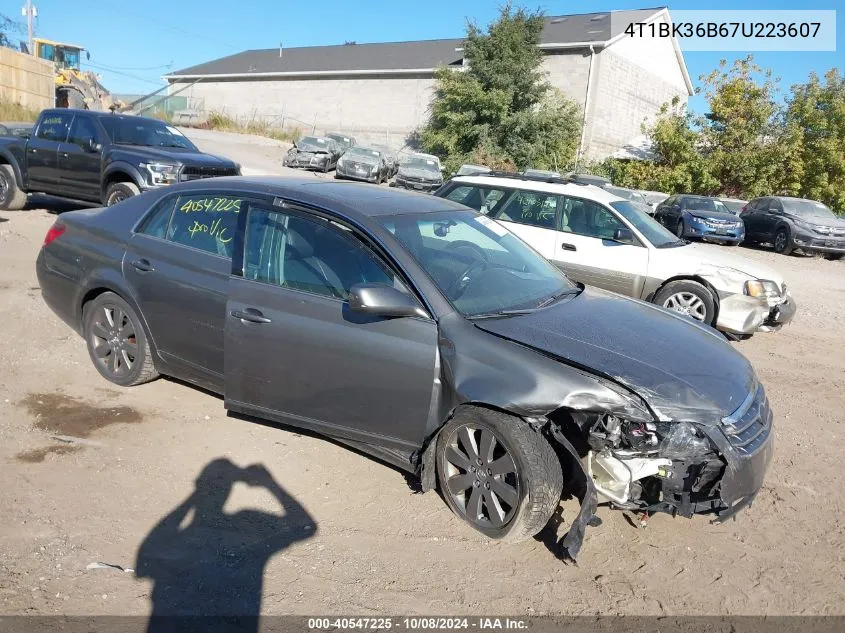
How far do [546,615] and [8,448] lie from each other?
10.8 ft

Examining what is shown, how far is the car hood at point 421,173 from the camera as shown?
90.9 ft

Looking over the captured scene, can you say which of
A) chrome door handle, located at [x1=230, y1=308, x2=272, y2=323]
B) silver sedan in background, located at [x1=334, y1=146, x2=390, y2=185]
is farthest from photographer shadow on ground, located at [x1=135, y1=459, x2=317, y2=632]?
silver sedan in background, located at [x1=334, y1=146, x2=390, y2=185]

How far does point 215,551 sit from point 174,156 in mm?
8880

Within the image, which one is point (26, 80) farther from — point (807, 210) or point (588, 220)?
point (807, 210)

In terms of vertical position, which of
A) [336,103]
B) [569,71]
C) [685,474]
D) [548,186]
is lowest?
[685,474]

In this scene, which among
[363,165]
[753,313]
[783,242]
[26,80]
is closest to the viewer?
[753,313]

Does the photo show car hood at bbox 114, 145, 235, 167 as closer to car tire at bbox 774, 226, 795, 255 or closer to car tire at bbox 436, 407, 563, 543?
car tire at bbox 436, 407, 563, 543

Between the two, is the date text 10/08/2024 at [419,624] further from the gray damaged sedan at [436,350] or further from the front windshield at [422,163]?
the front windshield at [422,163]

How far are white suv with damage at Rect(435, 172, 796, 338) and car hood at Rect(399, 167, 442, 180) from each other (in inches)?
726

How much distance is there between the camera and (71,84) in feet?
107

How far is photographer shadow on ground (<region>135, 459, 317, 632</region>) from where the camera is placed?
2.97 m

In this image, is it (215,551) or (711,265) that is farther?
(711,265)

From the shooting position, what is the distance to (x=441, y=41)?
1686 inches

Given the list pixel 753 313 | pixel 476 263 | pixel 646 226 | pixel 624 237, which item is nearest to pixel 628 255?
pixel 624 237
